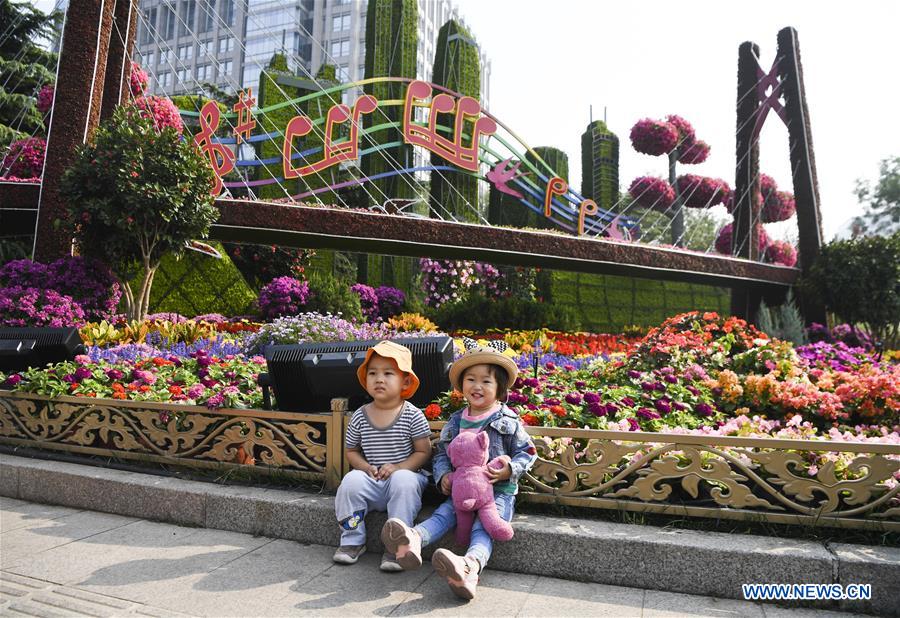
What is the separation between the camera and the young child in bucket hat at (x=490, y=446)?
2.46 meters

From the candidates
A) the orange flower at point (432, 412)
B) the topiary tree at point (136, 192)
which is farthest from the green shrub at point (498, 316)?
the orange flower at point (432, 412)

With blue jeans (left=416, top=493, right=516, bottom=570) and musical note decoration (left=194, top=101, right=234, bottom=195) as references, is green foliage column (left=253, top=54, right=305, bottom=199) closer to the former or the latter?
musical note decoration (left=194, top=101, right=234, bottom=195)

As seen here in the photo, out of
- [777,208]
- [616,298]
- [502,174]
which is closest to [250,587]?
[502,174]

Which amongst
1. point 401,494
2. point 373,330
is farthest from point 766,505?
point 373,330

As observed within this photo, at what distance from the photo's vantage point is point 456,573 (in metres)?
2.25

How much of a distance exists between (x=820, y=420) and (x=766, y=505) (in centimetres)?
209

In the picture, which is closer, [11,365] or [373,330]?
[11,365]

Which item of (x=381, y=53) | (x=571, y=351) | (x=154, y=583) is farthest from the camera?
(x=381, y=53)

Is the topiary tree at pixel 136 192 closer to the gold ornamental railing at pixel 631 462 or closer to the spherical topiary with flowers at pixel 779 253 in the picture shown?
the gold ornamental railing at pixel 631 462

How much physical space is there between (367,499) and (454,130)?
44.0ft

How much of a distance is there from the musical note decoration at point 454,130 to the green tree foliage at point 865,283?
9.12 m

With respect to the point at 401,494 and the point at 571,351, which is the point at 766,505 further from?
the point at 571,351

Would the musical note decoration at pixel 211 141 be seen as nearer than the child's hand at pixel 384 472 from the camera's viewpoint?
No

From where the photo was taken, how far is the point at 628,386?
4535 mm
